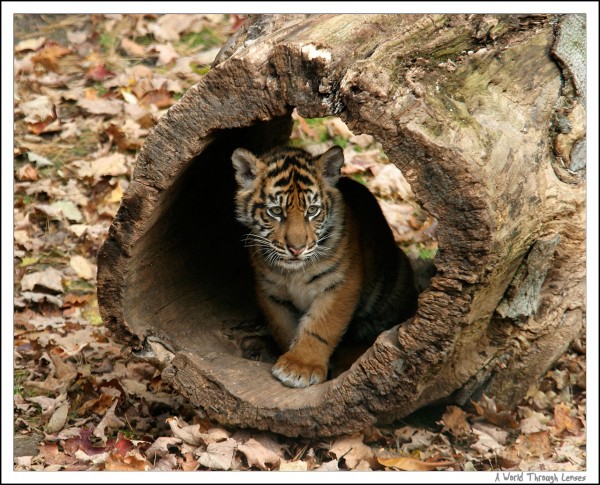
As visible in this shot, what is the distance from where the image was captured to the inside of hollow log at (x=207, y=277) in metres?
4.34

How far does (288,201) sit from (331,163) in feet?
1.33

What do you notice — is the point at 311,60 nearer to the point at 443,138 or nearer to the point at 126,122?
the point at 443,138

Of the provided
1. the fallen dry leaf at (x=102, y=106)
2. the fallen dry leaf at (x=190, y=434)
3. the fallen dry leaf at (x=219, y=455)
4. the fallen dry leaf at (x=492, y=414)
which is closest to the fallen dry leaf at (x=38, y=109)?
the fallen dry leaf at (x=102, y=106)

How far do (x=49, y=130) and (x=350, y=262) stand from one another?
378 centimetres

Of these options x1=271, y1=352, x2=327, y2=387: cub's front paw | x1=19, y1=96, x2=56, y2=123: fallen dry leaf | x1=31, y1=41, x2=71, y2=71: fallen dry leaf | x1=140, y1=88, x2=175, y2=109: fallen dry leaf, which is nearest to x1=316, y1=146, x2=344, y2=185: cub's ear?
x1=271, y1=352, x2=327, y2=387: cub's front paw

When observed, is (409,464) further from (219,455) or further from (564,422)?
(564,422)

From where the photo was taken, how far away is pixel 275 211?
15.0ft

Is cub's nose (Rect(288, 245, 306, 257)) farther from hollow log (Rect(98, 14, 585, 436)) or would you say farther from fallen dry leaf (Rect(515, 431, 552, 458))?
fallen dry leaf (Rect(515, 431, 552, 458))

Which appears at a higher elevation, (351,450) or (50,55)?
(50,55)

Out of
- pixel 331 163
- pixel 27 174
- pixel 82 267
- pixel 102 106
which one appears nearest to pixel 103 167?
pixel 27 174

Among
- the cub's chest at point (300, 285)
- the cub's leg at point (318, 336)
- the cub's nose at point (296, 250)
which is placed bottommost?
the cub's leg at point (318, 336)

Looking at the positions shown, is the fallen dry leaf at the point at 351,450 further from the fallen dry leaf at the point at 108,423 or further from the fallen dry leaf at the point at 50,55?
the fallen dry leaf at the point at 50,55

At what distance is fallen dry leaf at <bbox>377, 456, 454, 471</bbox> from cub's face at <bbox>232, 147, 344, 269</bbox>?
130 centimetres

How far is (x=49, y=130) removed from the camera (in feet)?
23.2
